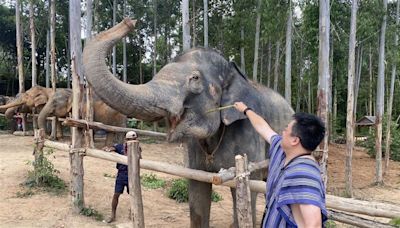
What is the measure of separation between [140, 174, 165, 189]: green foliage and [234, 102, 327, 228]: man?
6.26 meters

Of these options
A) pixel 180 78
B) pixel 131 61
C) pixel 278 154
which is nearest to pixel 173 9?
pixel 131 61

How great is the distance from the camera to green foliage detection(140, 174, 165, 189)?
8.40m

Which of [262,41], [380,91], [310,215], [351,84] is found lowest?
[310,215]

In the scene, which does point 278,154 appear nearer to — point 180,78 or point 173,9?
point 180,78

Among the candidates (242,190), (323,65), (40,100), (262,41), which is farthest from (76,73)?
(262,41)

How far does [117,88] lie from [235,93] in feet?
4.74

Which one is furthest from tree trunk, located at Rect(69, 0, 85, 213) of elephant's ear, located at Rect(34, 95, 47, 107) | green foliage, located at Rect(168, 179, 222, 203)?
elephant's ear, located at Rect(34, 95, 47, 107)

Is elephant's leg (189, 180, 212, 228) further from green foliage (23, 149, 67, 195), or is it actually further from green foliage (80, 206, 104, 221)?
green foliage (23, 149, 67, 195)

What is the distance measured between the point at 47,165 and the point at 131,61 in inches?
773

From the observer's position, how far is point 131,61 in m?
26.3

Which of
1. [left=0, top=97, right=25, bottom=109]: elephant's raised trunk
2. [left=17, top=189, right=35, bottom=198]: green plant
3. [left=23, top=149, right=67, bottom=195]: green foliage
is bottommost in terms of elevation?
[left=17, top=189, right=35, bottom=198]: green plant

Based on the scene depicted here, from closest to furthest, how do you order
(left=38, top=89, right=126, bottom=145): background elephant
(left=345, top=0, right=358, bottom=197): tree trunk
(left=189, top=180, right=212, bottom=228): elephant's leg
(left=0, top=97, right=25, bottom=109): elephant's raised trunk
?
(left=189, top=180, right=212, bottom=228): elephant's leg
(left=345, top=0, right=358, bottom=197): tree trunk
(left=38, top=89, right=126, bottom=145): background elephant
(left=0, top=97, right=25, bottom=109): elephant's raised trunk

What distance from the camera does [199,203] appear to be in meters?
4.58

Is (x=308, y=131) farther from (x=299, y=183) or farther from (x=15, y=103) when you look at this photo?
(x=15, y=103)
